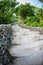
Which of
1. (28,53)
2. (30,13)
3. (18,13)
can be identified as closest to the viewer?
(28,53)

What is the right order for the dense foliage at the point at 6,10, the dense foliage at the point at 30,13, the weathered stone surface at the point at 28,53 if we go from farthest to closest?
1. the dense foliage at the point at 30,13
2. the dense foliage at the point at 6,10
3. the weathered stone surface at the point at 28,53

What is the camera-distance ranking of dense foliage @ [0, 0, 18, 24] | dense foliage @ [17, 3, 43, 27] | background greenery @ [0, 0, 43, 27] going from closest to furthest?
dense foliage @ [0, 0, 18, 24]
background greenery @ [0, 0, 43, 27]
dense foliage @ [17, 3, 43, 27]

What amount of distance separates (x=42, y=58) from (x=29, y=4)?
9.96m

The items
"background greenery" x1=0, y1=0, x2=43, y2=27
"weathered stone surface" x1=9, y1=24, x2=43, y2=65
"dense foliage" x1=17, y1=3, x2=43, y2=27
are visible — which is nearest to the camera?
"weathered stone surface" x1=9, y1=24, x2=43, y2=65

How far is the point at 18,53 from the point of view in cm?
391

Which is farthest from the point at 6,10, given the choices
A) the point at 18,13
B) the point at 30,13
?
the point at 30,13

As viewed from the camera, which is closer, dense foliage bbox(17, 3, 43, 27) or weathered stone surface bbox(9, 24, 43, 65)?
weathered stone surface bbox(9, 24, 43, 65)

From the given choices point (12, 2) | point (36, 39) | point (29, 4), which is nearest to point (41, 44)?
point (36, 39)

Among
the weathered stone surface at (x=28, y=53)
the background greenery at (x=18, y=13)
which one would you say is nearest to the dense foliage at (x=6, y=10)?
the background greenery at (x=18, y=13)

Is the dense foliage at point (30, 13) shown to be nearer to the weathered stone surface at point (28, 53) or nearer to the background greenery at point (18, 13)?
the background greenery at point (18, 13)

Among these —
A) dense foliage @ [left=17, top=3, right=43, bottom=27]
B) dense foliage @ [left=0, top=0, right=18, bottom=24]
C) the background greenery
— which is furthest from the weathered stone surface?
dense foliage @ [left=17, top=3, right=43, bottom=27]

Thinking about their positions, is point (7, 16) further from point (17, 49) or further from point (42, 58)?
point (42, 58)

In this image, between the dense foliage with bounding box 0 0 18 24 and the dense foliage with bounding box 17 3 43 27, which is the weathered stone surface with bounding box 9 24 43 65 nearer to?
the dense foliage with bounding box 0 0 18 24

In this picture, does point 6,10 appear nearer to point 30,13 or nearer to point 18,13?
point 18,13
